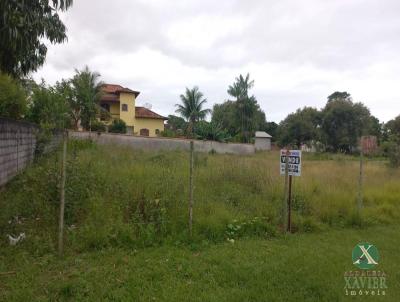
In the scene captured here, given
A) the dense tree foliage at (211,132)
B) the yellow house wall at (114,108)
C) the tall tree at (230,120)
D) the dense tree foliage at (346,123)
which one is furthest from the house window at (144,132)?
the dense tree foliage at (346,123)

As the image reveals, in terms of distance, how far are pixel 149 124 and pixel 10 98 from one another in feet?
81.0

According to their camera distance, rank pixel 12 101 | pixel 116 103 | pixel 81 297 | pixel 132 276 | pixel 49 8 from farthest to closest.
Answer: pixel 116 103 < pixel 12 101 < pixel 49 8 < pixel 132 276 < pixel 81 297

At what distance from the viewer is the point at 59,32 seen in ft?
24.4

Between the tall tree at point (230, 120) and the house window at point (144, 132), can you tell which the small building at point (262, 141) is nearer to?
the tall tree at point (230, 120)

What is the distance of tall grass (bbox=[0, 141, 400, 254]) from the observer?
4348 mm

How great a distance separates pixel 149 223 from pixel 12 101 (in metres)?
6.61

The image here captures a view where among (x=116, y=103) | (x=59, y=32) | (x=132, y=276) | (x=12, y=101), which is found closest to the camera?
(x=132, y=276)

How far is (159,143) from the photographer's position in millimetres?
22531

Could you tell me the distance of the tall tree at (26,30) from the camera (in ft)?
17.2

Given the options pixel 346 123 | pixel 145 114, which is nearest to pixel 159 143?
pixel 145 114

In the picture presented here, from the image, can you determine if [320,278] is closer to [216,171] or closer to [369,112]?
[216,171]

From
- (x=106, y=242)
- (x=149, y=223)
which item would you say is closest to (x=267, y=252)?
(x=149, y=223)

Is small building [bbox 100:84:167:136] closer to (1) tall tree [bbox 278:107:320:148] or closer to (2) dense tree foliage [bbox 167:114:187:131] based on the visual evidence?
(2) dense tree foliage [bbox 167:114:187:131]

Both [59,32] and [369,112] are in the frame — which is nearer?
[59,32]
